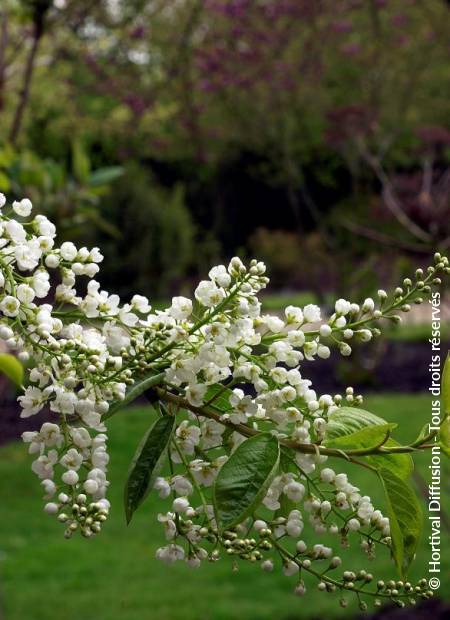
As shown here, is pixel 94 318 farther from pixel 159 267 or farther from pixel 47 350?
pixel 159 267

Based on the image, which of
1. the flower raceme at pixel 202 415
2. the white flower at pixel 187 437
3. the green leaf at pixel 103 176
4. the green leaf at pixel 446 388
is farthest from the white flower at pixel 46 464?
the green leaf at pixel 103 176

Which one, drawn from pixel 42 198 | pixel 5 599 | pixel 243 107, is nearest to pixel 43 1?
pixel 42 198

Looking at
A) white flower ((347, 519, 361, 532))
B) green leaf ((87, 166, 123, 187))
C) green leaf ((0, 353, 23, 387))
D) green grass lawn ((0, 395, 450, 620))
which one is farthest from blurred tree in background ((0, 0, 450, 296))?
green leaf ((0, 353, 23, 387))

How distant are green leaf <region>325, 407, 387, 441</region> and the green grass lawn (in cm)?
344

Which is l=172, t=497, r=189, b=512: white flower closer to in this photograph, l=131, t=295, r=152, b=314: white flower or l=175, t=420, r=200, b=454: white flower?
l=175, t=420, r=200, b=454: white flower

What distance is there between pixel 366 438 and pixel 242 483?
4.3 inches

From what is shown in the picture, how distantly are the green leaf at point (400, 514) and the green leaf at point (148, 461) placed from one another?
17 cm

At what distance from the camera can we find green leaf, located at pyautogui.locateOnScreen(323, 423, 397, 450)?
70 cm

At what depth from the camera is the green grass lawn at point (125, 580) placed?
4.09m

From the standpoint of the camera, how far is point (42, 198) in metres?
4.07

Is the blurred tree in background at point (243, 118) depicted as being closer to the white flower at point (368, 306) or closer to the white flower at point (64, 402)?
the white flower at point (368, 306)

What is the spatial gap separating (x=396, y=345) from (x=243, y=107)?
3310 millimetres

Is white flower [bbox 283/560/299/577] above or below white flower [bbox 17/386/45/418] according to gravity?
below

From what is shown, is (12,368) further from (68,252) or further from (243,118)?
(243,118)
